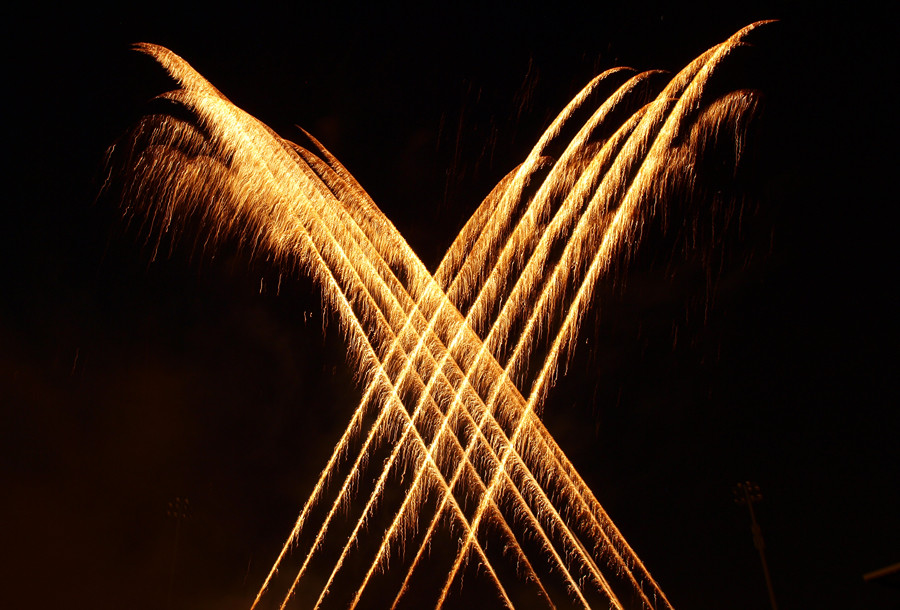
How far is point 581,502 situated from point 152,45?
1243 centimetres

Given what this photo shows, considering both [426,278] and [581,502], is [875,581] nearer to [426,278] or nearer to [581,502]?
[581,502]

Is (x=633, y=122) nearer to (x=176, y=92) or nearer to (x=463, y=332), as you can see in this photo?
(x=463, y=332)

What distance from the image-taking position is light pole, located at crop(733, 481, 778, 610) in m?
16.2

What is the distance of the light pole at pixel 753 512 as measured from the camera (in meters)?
16.2

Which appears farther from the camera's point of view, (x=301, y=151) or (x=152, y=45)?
(x=301, y=151)

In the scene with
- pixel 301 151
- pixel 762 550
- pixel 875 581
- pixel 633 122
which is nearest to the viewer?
pixel 875 581

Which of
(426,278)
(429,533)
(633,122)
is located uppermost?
(633,122)

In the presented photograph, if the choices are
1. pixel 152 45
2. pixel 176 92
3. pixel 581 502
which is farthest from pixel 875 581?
pixel 152 45

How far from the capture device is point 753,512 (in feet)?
55.4

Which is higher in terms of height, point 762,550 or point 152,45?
point 152,45

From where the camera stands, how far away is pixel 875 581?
6.88 m

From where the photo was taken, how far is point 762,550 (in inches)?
653

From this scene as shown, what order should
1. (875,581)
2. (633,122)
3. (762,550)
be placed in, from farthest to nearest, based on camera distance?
1. (762,550)
2. (633,122)
3. (875,581)

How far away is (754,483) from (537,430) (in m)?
6.73
